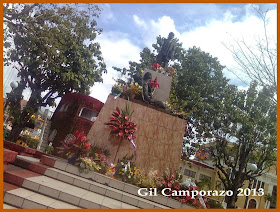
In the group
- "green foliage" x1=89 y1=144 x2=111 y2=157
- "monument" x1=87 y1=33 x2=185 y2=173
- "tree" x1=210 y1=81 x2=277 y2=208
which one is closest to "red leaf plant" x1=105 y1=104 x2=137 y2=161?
"monument" x1=87 y1=33 x2=185 y2=173

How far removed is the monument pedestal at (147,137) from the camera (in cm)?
691

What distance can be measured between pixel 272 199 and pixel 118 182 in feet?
85.7

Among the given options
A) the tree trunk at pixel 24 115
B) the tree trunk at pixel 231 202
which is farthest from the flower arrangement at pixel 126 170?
the tree trunk at pixel 231 202

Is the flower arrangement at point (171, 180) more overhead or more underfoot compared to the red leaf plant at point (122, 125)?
more underfoot

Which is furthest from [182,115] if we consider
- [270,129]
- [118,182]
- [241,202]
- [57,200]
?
[241,202]

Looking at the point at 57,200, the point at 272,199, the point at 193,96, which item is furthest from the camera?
the point at 272,199

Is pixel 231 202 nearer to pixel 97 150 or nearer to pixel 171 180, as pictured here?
pixel 171 180

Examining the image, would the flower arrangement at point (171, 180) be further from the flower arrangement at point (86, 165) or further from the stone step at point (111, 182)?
the flower arrangement at point (86, 165)

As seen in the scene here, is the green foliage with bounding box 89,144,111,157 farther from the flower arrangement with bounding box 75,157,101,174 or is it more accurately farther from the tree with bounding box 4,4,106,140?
the tree with bounding box 4,4,106,140

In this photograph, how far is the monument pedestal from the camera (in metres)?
6.91

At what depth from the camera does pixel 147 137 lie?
727 centimetres

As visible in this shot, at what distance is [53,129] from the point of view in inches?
688

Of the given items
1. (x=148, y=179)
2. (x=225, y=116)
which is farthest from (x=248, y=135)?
(x=148, y=179)

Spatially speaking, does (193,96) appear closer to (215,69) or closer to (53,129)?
(215,69)
